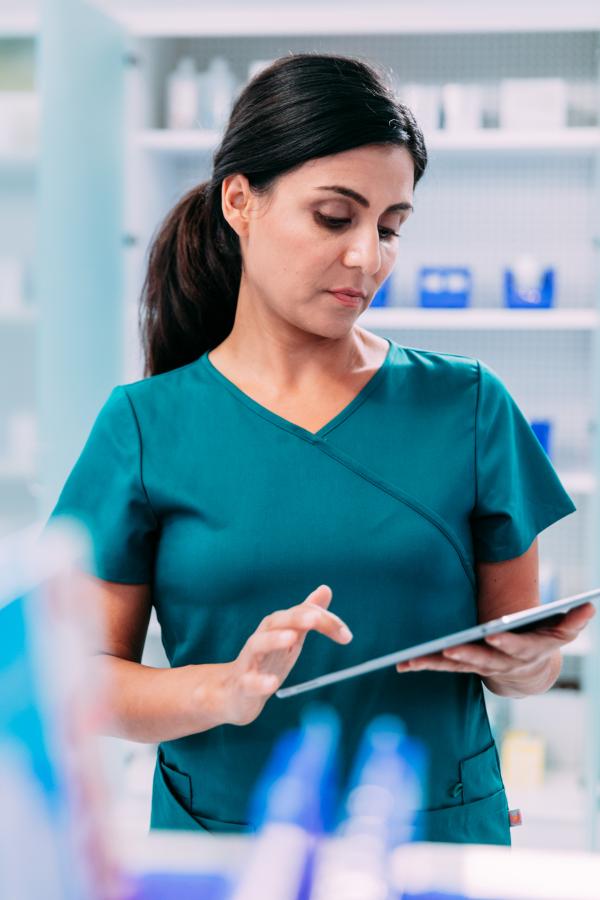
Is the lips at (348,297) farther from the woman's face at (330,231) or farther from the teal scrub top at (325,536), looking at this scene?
the teal scrub top at (325,536)

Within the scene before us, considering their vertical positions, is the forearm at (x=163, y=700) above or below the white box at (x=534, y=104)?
below

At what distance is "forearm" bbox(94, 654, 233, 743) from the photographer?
38.8 inches

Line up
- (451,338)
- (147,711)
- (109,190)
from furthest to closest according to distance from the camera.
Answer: (451,338) → (109,190) → (147,711)

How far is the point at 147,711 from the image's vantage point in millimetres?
1072

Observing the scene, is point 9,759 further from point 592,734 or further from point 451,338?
point 451,338

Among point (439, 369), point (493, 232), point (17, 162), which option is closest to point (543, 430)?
point (493, 232)

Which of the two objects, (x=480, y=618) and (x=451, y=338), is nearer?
(x=480, y=618)

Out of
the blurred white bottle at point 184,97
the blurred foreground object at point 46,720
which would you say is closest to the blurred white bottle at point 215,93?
the blurred white bottle at point 184,97

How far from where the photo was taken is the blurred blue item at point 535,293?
296 cm

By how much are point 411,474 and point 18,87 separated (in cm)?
299

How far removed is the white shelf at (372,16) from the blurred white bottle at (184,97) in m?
0.24

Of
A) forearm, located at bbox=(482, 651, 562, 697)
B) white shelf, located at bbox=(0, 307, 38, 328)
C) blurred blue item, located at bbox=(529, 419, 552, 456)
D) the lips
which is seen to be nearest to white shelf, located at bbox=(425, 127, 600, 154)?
blurred blue item, located at bbox=(529, 419, 552, 456)

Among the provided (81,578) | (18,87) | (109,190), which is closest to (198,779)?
(81,578)

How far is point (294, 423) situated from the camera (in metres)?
1.19
